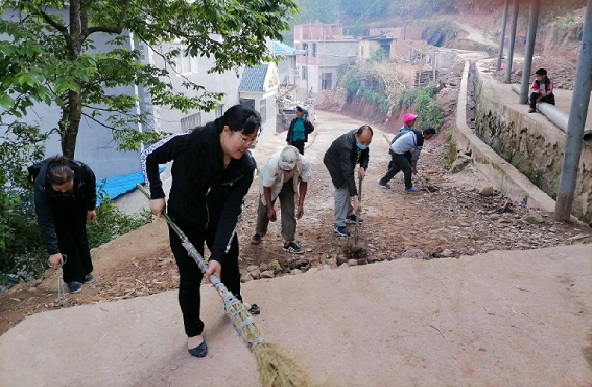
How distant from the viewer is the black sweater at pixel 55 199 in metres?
3.49

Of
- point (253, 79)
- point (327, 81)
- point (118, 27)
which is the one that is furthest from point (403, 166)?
point (327, 81)

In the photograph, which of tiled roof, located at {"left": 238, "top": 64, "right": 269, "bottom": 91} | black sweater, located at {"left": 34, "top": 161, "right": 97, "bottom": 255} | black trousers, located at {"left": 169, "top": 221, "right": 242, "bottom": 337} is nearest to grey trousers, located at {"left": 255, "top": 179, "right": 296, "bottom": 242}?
black sweater, located at {"left": 34, "top": 161, "right": 97, "bottom": 255}

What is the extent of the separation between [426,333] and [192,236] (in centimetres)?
154

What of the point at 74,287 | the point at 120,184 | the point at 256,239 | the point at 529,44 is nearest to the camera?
the point at 74,287

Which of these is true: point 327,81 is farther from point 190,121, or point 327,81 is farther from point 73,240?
point 73,240

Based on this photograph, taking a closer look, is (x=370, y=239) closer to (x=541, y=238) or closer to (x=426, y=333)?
(x=541, y=238)

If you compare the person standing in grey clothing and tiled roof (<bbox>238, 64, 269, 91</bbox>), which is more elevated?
tiled roof (<bbox>238, 64, 269, 91</bbox>)

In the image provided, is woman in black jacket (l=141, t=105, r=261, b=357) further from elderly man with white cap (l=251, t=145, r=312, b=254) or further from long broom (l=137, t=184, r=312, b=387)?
elderly man with white cap (l=251, t=145, r=312, b=254)

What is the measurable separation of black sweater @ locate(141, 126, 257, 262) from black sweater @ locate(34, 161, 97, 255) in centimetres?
143

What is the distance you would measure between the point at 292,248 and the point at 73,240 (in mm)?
2253

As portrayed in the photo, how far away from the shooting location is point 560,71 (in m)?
14.5

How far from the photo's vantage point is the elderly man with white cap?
4.39 meters

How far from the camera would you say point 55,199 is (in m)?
3.62

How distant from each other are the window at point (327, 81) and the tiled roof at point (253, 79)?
17.1 m
